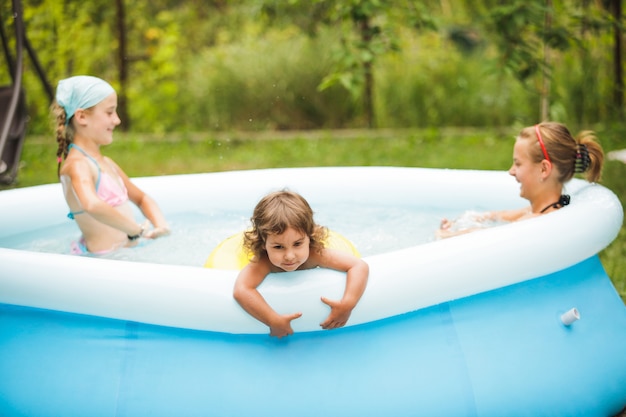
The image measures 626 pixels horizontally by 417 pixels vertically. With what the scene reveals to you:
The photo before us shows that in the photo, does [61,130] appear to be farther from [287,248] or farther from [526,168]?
[526,168]

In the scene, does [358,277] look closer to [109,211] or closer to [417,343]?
[417,343]

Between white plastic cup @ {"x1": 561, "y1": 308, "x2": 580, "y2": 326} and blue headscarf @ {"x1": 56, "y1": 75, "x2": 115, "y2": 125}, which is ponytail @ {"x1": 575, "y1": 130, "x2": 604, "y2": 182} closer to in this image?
white plastic cup @ {"x1": 561, "y1": 308, "x2": 580, "y2": 326}

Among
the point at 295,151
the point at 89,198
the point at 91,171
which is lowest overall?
the point at 89,198

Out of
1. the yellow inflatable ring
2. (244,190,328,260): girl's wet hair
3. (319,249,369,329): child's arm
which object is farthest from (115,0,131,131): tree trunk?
(319,249,369,329): child's arm

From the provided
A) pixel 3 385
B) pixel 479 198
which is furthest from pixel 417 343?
pixel 479 198

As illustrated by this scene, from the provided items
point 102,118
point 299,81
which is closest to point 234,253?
point 102,118

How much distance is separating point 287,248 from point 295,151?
4583 mm

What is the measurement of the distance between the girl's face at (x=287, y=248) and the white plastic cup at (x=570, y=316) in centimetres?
84

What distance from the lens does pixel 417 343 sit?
193cm

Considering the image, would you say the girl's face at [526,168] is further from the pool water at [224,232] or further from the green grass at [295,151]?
the green grass at [295,151]

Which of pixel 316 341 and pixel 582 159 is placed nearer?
pixel 316 341

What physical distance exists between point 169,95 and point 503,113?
3.96m

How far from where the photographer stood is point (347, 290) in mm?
1812

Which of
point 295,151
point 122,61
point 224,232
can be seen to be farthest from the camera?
point 122,61
